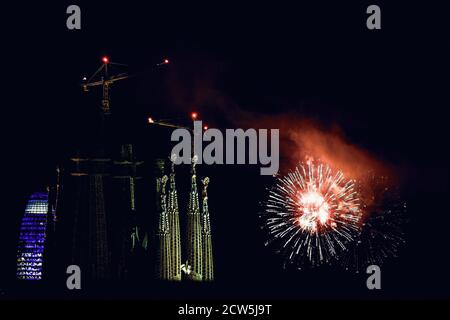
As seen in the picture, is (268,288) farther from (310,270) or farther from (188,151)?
(188,151)

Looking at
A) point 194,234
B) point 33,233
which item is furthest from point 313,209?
point 33,233

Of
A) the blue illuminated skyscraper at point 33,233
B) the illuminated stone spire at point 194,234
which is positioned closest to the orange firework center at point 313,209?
the illuminated stone spire at point 194,234

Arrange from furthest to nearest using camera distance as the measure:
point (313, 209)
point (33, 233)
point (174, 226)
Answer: point (33, 233), point (174, 226), point (313, 209)

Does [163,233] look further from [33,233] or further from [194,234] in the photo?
[33,233]

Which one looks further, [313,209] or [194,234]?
[194,234]

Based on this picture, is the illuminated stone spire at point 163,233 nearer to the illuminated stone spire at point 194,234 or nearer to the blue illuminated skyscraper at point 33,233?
the illuminated stone spire at point 194,234

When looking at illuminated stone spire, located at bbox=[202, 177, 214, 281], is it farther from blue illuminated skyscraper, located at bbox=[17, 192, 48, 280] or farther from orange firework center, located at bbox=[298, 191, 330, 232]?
blue illuminated skyscraper, located at bbox=[17, 192, 48, 280]
